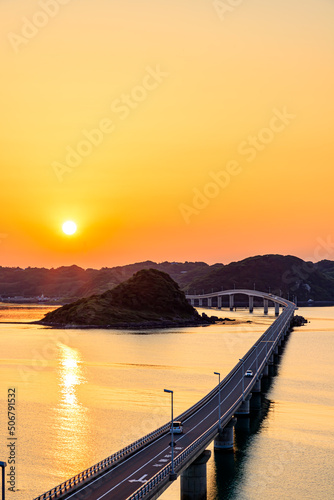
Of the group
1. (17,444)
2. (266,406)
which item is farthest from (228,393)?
(17,444)

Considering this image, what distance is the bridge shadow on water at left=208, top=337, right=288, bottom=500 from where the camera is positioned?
61.2 metres

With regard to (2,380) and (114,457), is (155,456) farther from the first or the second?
(2,380)

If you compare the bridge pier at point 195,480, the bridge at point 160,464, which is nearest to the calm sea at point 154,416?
the bridge pier at point 195,480

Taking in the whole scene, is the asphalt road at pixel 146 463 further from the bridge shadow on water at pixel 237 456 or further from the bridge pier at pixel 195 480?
the bridge shadow on water at pixel 237 456

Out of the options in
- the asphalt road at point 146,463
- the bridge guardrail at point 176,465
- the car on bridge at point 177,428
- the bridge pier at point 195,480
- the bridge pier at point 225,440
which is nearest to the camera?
the bridge guardrail at point 176,465

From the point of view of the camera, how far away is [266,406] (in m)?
101

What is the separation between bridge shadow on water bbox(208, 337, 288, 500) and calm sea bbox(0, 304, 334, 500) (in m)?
0.12

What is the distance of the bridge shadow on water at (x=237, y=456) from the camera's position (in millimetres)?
61228

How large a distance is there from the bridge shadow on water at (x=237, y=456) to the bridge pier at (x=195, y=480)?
1.97 metres

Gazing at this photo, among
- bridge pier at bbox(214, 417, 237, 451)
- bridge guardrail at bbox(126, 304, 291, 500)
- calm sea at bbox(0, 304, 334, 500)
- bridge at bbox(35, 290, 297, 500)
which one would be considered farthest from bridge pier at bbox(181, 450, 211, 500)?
bridge pier at bbox(214, 417, 237, 451)

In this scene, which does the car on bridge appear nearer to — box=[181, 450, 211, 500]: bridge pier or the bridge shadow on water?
box=[181, 450, 211, 500]: bridge pier

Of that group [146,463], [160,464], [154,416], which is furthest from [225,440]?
[146,463]

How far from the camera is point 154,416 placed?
9162 cm

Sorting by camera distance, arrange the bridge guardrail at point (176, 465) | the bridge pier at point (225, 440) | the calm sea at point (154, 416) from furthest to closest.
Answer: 1. the bridge pier at point (225, 440)
2. the calm sea at point (154, 416)
3. the bridge guardrail at point (176, 465)
